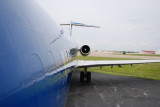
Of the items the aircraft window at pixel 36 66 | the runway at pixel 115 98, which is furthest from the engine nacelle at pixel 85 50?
the aircraft window at pixel 36 66

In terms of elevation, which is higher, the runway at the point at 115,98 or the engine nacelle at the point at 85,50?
the engine nacelle at the point at 85,50

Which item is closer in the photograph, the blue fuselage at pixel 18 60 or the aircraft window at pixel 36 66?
the blue fuselage at pixel 18 60

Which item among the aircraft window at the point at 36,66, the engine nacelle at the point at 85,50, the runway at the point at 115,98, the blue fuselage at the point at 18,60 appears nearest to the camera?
the blue fuselage at the point at 18,60

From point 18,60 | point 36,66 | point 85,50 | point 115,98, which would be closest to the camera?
point 18,60

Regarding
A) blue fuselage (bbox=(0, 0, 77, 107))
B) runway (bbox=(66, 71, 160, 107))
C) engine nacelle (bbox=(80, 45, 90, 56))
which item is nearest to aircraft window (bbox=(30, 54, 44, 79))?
blue fuselage (bbox=(0, 0, 77, 107))

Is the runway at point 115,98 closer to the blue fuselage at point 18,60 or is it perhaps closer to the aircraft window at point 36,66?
the aircraft window at point 36,66

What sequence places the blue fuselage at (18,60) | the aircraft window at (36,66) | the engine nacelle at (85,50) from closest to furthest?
the blue fuselage at (18,60) → the aircraft window at (36,66) → the engine nacelle at (85,50)

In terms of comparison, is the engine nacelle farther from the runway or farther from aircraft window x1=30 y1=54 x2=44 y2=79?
aircraft window x1=30 y1=54 x2=44 y2=79

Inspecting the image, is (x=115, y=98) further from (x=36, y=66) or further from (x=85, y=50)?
(x=36, y=66)

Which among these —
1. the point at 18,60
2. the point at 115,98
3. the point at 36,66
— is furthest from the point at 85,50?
the point at 18,60

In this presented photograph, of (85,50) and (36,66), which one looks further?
(85,50)

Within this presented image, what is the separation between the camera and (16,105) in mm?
1052

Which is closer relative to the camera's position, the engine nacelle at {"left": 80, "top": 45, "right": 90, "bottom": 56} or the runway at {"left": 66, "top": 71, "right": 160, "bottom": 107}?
the runway at {"left": 66, "top": 71, "right": 160, "bottom": 107}

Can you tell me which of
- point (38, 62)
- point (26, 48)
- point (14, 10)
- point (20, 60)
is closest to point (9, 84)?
point (20, 60)
